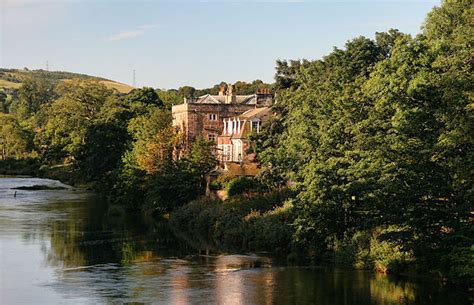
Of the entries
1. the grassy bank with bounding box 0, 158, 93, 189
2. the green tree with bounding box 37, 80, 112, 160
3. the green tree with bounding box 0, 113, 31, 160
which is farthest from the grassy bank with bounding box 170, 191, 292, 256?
the green tree with bounding box 0, 113, 31, 160

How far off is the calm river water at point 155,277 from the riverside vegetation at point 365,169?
2365 mm

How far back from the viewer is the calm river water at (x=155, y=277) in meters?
33.8

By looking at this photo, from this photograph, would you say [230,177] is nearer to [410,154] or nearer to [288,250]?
[288,250]

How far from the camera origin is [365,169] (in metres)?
40.2

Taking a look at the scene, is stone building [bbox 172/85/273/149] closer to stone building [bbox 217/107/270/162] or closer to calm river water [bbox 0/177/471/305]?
stone building [bbox 217/107/270/162]

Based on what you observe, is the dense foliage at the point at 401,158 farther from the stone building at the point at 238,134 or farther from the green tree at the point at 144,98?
the green tree at the point at 144,98

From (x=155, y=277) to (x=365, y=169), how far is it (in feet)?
40.8

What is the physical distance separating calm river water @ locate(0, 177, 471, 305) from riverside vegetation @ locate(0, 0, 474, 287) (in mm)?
2365

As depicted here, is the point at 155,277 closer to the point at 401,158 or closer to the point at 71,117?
the point at 401,158

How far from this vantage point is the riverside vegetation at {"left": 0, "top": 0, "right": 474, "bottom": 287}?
3675cm

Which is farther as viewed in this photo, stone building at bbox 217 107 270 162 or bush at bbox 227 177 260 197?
stone building at bbox 217 107 270 162

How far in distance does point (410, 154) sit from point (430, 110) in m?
2.41

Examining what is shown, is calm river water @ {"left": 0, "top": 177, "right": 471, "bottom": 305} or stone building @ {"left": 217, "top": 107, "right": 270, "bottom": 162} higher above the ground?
stone building @ {"left": 217, "top": 107, "right": 270, "bottom": 162}

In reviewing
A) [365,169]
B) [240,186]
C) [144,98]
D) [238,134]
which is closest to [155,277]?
[365,169]
